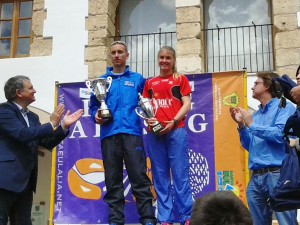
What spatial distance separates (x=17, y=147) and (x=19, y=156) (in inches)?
3.4

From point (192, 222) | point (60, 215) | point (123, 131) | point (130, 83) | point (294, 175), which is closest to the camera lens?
point (192, 222)

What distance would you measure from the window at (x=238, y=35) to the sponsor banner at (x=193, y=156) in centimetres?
138

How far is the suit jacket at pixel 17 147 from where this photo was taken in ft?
12.0

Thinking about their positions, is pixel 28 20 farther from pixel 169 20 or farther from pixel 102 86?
pixel 102 86

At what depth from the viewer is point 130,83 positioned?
4191 millimetres

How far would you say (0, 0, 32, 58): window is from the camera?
24.4ft

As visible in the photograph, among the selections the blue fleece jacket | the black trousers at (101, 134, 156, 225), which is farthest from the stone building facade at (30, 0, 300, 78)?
the black trousers at (101, 134, 156, 225)

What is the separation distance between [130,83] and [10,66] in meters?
3.51

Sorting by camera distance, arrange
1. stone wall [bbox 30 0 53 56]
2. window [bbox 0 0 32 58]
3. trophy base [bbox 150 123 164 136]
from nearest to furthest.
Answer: trophy base [bbox 150 123 164 136], stone wall [bbox 30 0 53 56], window [bbox 0 0 32 58]

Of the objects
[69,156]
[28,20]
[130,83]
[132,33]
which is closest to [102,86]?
[130,83]

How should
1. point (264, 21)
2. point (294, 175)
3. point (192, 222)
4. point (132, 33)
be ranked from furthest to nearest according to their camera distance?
point (132, 33) → point (264, 21) → point (294, 175) → point (192, 222)

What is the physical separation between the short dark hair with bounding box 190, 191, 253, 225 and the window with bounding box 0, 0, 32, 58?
6.25 meters

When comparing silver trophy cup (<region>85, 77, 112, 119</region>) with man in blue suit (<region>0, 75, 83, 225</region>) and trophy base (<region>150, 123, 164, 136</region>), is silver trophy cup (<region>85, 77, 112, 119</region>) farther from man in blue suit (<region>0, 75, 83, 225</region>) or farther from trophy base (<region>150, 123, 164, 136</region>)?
trophy base (<region>150, 123, 164, 136</region>)

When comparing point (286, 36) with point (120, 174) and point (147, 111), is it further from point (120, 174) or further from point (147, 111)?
point (120, 174)
